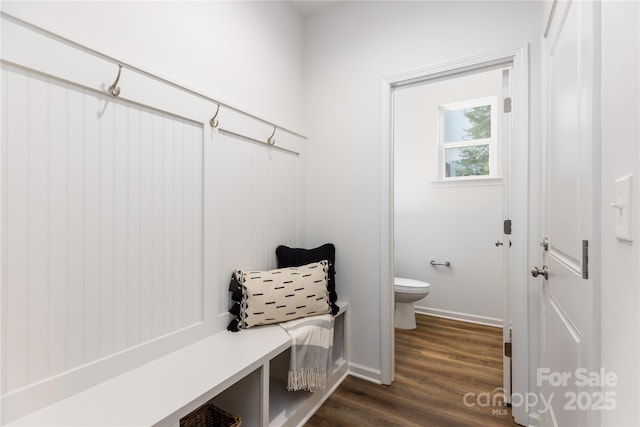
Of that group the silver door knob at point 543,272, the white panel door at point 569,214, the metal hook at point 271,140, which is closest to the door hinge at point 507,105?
the white panel door at point 569,214

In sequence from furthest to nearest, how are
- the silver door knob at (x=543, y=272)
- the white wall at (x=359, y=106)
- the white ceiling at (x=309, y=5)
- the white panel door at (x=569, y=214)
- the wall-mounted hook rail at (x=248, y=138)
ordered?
1. the white ceiling at (x=309, y=5)
2. the white wall at (x=359, y=106)
3. the wall-mounted hook rail at (x=248, y=138)
4. the silver door knob at (x=543, y=272)
5. the white panel door at (x=569, y=214)

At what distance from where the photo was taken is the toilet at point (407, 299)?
2.82m

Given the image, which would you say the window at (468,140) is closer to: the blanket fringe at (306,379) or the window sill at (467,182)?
the window sill at (467,182)

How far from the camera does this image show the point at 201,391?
1106mm

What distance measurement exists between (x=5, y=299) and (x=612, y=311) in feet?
5.31

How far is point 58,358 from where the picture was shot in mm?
1039

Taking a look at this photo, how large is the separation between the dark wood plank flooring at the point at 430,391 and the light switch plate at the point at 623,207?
149 centimetres

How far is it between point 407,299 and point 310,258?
4.17 feet

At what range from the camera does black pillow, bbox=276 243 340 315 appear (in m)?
2.02

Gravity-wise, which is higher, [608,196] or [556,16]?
[556,16]

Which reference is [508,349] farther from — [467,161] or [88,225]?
[88,225]

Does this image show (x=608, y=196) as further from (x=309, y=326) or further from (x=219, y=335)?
(x=219, y=335)

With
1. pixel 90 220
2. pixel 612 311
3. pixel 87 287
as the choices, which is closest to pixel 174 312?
pixel 87 287

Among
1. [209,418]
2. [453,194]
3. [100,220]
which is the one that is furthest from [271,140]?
[453,194]
